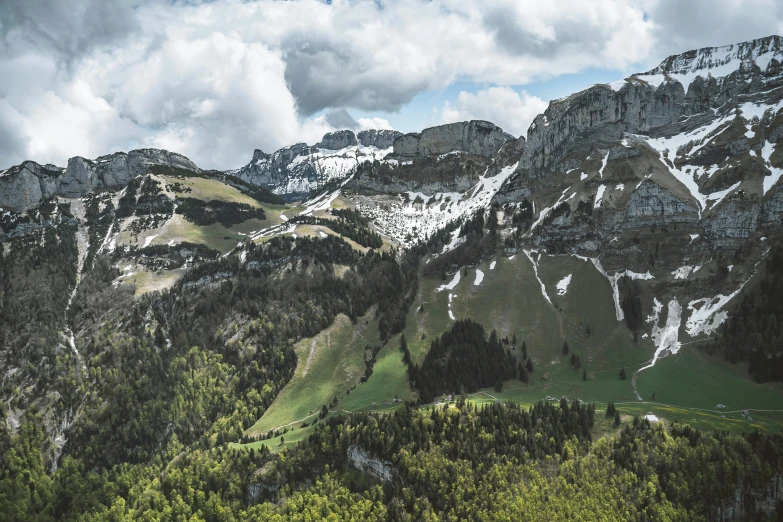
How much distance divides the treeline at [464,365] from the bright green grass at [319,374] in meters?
25.2

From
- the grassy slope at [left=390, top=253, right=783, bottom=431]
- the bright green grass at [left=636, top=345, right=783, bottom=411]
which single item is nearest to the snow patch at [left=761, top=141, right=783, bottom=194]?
the grassy slope at [left=390, top=253, right=783, bottom=431]

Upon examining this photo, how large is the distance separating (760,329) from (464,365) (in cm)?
8562

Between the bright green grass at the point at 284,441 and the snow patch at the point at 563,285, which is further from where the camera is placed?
the snow patch at the point at 563,285

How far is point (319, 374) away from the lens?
17725cm

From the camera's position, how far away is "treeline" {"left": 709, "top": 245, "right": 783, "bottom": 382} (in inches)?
5118

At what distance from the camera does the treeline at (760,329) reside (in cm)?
13000

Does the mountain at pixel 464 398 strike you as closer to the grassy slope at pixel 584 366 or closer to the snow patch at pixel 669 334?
the snow patch at pixel 669 334

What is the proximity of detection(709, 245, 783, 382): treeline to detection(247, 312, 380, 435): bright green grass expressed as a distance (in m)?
116

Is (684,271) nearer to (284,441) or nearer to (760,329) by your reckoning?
(760,329)

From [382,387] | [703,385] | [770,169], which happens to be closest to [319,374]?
[382,387]

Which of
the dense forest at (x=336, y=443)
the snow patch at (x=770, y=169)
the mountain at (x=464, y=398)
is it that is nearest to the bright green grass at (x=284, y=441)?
the mountain at (x=464, y=398)

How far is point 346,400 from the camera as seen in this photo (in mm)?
156500

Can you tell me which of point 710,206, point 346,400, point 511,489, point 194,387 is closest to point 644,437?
point 511,489

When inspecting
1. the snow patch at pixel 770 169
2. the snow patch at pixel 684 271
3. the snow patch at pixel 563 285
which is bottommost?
the snow patch at pixel 684 271
